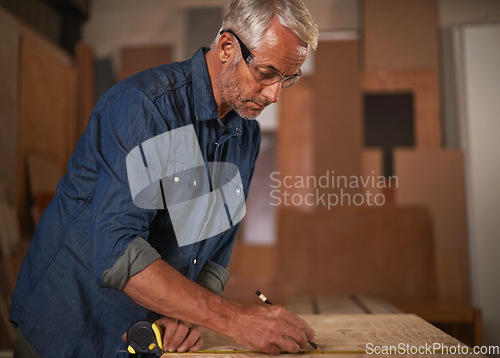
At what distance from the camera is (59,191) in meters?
1.18

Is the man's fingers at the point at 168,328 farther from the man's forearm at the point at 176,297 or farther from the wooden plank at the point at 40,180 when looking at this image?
the wooden plank at the point at 40,180

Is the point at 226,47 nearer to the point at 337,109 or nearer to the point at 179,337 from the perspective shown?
the point at 179,337

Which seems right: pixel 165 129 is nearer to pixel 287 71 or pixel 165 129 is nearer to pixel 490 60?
pixel 287 71

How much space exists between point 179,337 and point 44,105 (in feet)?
10.6

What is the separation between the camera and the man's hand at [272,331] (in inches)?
37.3

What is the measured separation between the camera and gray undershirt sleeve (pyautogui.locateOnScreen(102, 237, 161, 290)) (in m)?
0.92

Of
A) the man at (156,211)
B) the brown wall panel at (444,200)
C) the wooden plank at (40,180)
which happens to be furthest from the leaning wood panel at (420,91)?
the man at (156,211)

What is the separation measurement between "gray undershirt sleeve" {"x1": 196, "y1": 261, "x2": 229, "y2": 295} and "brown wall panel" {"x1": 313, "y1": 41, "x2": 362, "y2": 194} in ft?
8.86

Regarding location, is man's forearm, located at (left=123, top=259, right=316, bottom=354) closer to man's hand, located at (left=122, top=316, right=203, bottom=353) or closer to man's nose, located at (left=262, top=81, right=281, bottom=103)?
man's hand, located at (left=122, top=316, right=203, bottom=353)

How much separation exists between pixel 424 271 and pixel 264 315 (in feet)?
7.82

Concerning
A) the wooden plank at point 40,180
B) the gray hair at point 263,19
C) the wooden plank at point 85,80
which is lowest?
the wooden plank at point 40,180

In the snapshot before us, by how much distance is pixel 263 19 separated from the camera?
43.6 inches

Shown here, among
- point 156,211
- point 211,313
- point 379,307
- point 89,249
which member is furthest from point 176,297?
point 379,307

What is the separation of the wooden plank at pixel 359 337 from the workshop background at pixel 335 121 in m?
1.86
